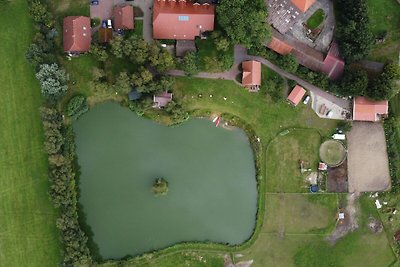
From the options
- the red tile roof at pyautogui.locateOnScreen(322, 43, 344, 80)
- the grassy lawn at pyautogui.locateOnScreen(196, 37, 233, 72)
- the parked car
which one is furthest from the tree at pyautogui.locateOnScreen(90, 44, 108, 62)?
the red tile roof at pyautogui.locateOnScreen(322, 43, 344, 80)

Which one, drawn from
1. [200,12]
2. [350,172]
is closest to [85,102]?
[200,12]

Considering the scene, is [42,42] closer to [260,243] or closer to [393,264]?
[260,243]

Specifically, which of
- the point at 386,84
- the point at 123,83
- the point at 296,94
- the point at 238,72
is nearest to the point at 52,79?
the point at 123,83

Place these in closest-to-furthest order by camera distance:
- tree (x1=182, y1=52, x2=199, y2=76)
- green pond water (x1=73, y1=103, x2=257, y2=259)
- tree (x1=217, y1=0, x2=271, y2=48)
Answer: tree (x1=217, y1=0, x2=271, y2=48)
tree (x1=182, y1=52, x2=199, y2=76)
green pond water (x1=73, y1=103, x2=257, y2=259)

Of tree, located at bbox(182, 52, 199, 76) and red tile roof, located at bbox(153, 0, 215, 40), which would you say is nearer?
red tile roof, located at bbox(153, 0, 215, 40)

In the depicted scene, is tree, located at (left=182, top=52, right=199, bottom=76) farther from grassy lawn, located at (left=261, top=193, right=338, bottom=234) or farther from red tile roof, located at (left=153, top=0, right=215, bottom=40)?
grassy lawn, located at (left=261, top=193, right=338, bottom=234)

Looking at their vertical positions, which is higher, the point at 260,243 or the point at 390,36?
the point at 390,36

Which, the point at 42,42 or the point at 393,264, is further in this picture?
the point at 393,264
